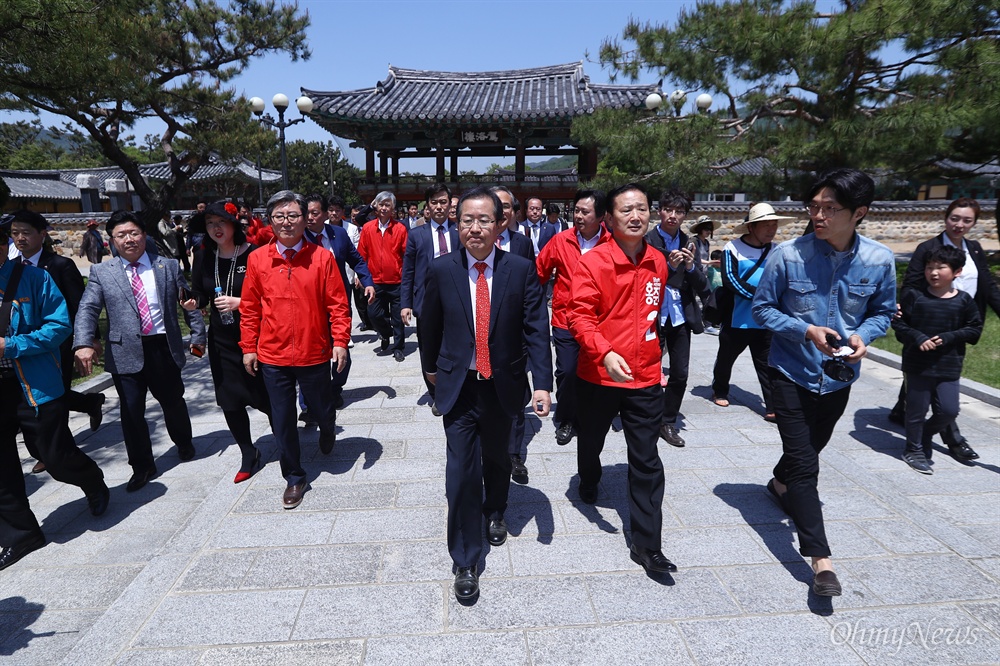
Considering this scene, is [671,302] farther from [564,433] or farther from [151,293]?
[151,293]

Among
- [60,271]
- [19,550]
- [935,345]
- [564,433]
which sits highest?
[60,271]

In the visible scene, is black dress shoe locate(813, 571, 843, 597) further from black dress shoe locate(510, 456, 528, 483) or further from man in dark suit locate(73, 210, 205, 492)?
man in dark suit locate(73, 210, 205, 492)

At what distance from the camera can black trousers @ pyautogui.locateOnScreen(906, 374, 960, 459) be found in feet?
14.3

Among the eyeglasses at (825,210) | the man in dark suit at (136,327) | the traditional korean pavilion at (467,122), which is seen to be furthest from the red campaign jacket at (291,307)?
the traditional korean pavilion at (467,122)

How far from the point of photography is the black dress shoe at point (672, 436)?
16.1 feet

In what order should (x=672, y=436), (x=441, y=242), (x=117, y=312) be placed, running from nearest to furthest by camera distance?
(x=117, y=312) → (x=672, y=436) → (x=441, y=242)

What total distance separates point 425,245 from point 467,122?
13.2 meters

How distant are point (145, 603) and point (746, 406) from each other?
530 cm

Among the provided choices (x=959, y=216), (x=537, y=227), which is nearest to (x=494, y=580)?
(x=959, y=216)

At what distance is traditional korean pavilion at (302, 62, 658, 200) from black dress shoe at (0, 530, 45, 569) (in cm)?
1536

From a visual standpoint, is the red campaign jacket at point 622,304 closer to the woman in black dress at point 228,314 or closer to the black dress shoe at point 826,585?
the black dress shoe at point 826,585

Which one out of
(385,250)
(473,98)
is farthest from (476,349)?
(473,98)

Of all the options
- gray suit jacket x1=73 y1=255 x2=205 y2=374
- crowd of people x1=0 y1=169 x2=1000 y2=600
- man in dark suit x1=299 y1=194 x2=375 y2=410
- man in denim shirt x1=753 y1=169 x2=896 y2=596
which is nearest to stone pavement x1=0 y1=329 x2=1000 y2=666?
crowd of people x1=0 y1=169 x2=1000 y2=600

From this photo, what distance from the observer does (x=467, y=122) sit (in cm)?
1769
